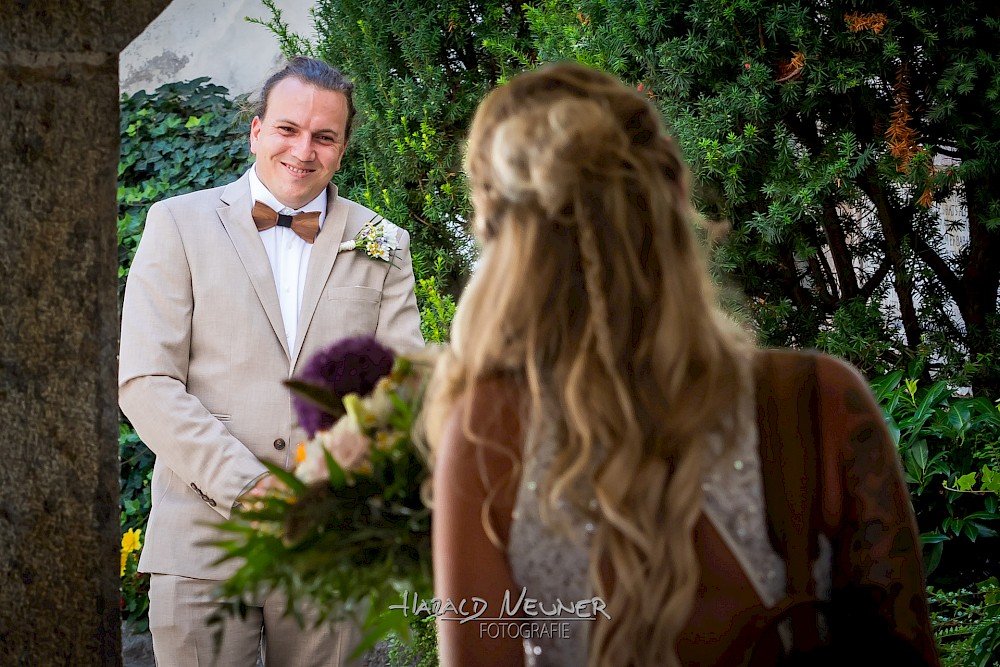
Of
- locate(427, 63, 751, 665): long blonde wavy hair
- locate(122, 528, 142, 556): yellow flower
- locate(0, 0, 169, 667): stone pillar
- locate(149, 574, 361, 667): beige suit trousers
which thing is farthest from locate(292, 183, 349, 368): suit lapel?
locate(122, 528, 142, 556): yellow flower

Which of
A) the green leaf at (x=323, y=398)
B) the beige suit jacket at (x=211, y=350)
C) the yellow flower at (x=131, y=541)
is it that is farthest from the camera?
the yellow flower at (x=131, y=541)

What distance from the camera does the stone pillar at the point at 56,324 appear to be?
1725mm

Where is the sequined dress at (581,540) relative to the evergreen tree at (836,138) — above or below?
below

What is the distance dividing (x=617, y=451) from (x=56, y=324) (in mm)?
1044

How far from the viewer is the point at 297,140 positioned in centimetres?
304

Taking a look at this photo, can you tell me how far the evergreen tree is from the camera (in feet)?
11.7

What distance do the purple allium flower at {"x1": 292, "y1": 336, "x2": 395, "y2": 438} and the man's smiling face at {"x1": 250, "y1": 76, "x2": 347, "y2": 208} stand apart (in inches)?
60.3

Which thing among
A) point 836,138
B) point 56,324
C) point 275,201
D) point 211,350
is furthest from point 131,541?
point 836,138

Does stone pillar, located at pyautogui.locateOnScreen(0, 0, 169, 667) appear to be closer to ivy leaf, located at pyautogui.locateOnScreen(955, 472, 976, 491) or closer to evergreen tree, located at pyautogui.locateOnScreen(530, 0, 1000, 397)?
evergreen tree, located at pyautogui.locateOnScreen(530, 0, 1000, 397)

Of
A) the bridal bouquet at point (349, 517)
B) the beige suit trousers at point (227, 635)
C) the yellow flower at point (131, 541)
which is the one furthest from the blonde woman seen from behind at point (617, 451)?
the yellow flower at point (131, 541)

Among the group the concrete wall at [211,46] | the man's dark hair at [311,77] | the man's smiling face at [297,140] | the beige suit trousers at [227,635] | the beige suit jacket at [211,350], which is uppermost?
the concrete wall at [211,46]

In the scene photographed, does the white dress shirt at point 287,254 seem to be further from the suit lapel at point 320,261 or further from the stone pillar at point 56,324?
the stone pillar at point 56,324

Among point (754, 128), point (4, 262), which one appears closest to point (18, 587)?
point (4, 262)

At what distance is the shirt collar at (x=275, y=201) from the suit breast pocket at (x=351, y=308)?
0.24 meters
